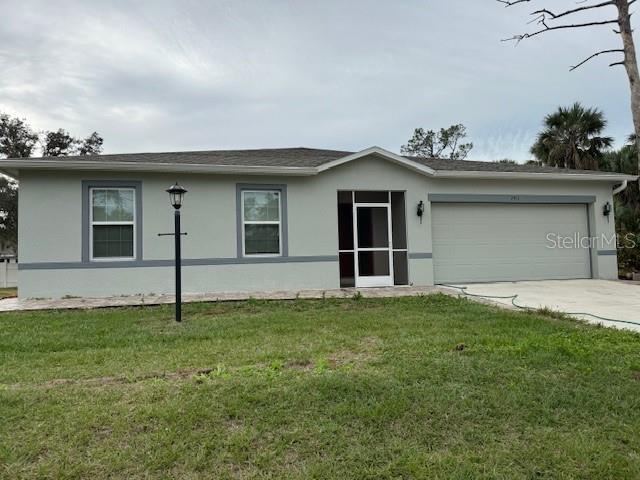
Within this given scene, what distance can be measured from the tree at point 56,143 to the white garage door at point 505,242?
2591 centimetres

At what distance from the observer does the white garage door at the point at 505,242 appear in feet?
35.2

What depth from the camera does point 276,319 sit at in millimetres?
6223

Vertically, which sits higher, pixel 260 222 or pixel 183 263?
pixel 260 222

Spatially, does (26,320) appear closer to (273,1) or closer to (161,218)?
(161,218)

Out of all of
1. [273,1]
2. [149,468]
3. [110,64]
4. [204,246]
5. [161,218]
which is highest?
[273,1]

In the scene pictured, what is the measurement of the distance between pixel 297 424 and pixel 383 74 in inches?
560

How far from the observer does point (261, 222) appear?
9.56 meters

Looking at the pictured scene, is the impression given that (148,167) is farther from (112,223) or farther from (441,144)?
(441,144)

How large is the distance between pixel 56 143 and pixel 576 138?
29012mm

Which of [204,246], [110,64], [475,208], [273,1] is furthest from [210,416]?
[110,64]

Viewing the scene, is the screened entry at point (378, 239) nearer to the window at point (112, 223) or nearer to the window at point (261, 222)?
the window at point (261, 222)

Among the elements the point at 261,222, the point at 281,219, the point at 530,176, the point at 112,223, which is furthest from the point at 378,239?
the point at 112,223

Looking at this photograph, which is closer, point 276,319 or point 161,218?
point 276,319

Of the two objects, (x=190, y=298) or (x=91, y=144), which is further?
(x=91, y=144)
